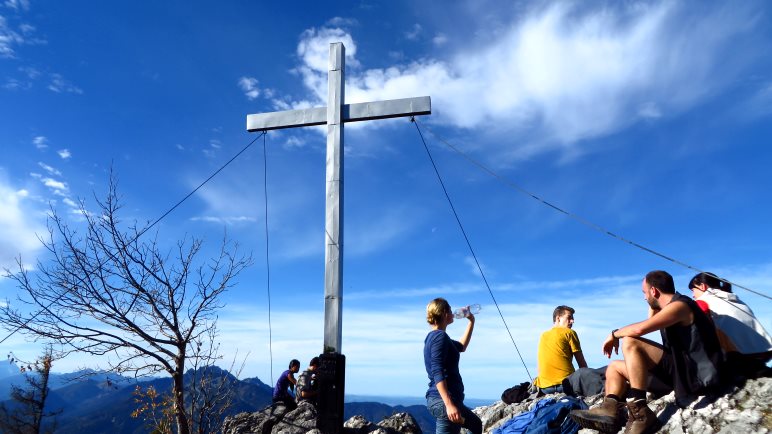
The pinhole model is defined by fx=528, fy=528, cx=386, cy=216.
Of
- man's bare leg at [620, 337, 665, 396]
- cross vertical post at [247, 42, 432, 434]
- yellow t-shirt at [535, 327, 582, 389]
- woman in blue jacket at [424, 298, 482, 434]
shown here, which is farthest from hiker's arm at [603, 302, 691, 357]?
cross vertical post at [247, 42, 432, 434]

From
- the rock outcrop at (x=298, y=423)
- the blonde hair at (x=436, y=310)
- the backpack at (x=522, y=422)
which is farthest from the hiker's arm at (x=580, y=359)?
the blonde hair at (x=436, y=310)

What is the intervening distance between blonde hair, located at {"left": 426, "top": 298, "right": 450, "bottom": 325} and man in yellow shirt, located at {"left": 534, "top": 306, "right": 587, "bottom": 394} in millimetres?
2726

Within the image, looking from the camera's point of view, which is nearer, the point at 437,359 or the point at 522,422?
the point at 437,359

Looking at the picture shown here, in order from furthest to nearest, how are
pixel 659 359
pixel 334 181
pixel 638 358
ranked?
→ pixel 334 181, pixel 659 359, pixel 638 358

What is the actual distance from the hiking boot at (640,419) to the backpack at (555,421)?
51 centimetres

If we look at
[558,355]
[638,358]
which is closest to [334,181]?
[558,355]

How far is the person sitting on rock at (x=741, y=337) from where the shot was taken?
4562mm

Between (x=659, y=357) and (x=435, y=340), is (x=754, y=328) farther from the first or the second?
(x=435, y=340)

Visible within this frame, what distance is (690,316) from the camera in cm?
445

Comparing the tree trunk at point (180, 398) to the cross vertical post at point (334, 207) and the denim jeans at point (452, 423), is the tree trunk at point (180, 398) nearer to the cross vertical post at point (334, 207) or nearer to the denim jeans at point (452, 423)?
the cross vertical post at point (334, 207)

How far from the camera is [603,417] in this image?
4.58m

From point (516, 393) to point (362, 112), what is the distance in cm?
465

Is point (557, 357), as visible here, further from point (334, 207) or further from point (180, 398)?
point (180, 398)

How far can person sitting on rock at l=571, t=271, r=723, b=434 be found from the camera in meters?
4.45
